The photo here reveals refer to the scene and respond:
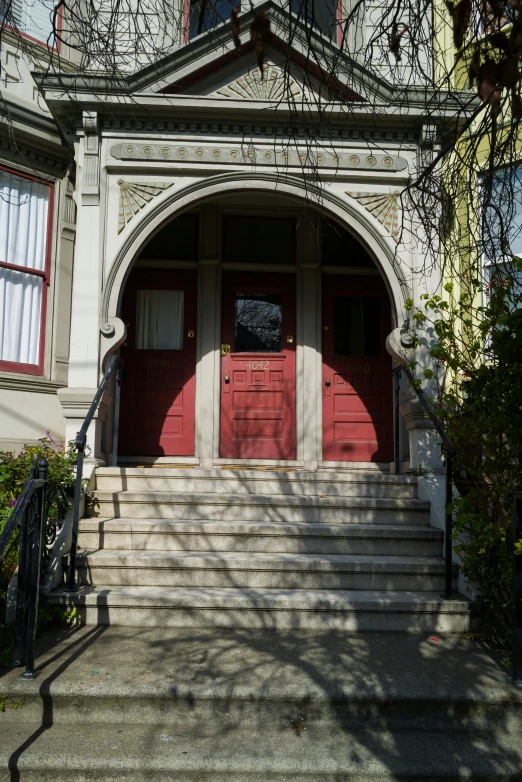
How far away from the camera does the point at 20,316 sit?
777cm

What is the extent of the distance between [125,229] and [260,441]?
3.00 m

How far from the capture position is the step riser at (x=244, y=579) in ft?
16.6

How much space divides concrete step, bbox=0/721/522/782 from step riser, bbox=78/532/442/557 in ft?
6.72

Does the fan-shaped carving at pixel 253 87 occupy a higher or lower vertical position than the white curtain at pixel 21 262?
higher

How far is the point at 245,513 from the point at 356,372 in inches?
126

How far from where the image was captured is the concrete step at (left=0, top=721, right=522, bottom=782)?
3.10m

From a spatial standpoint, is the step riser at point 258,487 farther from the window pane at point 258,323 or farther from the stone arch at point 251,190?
the window pane at point 258,323

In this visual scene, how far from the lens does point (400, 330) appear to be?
683cm

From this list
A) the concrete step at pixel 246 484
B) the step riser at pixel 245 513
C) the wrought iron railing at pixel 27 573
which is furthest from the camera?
the concrete step at pixel 246 484

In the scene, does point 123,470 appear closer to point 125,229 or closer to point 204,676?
point 125,229

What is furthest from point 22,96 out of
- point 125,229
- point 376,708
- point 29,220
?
point 376,708

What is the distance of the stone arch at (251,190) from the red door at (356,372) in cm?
161

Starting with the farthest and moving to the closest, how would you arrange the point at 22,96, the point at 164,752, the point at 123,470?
1. the point at 22,96
2. the point at 123,470
3. the point at 164,752

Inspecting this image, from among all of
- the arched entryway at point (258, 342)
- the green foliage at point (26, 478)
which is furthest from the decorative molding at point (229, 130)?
the green foliage at point (26, 478)
